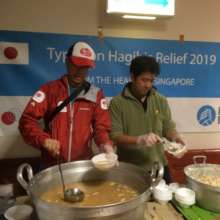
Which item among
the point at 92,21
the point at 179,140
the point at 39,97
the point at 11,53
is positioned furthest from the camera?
the point at 92,21

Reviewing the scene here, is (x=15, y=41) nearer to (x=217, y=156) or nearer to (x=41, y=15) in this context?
(x=41, y=15)

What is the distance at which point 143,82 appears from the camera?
69.1 inches

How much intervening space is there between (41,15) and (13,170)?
4.01 feet

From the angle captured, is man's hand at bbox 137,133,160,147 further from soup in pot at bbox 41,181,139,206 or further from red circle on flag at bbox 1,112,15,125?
red circle on flag at bbox 1,112,15,125

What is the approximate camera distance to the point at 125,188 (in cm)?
130

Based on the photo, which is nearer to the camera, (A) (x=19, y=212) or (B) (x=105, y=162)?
Answer: (A) (x=19, y=212)

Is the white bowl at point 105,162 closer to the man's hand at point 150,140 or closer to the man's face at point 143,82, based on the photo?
the man's hand at point 150,140

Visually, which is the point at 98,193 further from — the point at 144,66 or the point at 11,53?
the point at 11,53

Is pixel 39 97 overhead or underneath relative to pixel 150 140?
overhead

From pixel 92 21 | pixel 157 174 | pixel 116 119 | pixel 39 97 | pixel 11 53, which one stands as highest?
pixel 92 21

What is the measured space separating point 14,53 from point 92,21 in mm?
654

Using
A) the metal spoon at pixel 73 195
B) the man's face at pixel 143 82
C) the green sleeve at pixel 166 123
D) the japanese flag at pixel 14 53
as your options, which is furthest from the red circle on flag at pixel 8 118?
the metal spoon at pixel 73 195

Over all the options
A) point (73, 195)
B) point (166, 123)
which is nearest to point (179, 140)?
point (166, 123)

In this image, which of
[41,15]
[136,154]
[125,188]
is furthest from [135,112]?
[41,15]
